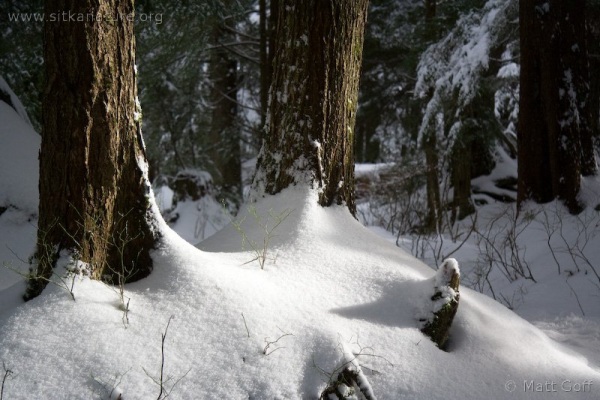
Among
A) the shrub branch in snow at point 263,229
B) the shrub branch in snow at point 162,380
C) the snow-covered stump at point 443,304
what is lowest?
the shrub branch in snow at point 162,380

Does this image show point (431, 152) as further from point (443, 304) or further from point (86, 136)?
point (86, 136)

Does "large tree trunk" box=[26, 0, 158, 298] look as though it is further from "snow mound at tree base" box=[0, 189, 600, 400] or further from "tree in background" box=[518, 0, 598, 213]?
"tree in background" box=[518, 0, 598, 213]

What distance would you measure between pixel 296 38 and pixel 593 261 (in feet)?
9.91

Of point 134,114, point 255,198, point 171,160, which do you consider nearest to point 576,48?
point 255,198

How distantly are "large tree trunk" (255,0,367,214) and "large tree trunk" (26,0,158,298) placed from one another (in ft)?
3.74

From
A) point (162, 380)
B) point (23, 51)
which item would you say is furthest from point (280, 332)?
point (23, 51)

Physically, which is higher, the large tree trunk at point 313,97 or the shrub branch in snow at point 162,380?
the large tree trunk at point 313,97

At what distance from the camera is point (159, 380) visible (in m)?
2.14

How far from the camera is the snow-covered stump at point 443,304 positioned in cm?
269

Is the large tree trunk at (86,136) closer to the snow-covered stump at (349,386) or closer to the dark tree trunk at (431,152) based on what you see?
the snow-covered stump at (349,386)

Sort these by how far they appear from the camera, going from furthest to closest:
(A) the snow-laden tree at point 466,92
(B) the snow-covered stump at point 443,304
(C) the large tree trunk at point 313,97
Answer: (A) the snow-laden tree at point 466,92, (C) the large tree trunk at point 313,97, (B) the snow-covered stump at point 443,304

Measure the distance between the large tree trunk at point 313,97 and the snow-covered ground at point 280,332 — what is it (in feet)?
0.62

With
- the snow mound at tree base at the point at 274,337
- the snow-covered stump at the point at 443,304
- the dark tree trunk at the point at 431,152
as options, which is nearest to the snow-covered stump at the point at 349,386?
the snow mound at tree base at the point at 274,337

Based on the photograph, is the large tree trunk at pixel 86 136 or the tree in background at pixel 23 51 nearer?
the large tree trunk at pixel 86 136
